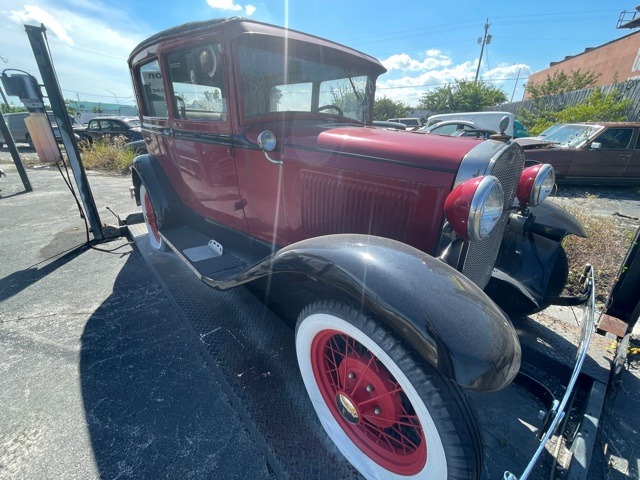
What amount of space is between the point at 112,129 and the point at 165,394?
536 inches

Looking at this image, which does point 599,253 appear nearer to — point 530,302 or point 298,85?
point 530,302

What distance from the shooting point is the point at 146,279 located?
10.7 feet

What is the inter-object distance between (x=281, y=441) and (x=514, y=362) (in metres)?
1.22

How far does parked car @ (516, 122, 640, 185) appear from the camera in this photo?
699cm

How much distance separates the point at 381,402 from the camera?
144cm

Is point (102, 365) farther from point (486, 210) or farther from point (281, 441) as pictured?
point (486, 210)

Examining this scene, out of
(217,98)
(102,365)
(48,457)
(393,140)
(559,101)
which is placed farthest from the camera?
(559,101)

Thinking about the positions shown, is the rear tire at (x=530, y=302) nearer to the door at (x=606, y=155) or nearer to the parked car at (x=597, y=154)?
the parked car at (x=597, y=154)

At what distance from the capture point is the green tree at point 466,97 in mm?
26384

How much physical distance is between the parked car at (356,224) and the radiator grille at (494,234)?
0.05 ft

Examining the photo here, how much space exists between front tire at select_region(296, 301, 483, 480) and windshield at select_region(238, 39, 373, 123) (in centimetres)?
166

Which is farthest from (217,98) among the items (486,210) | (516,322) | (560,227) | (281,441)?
(516,322)

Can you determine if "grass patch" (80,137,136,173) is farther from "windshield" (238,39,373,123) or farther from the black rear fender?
the black rear fender

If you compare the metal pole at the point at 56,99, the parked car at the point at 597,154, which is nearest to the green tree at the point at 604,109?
the parked car at the point at 597,154
